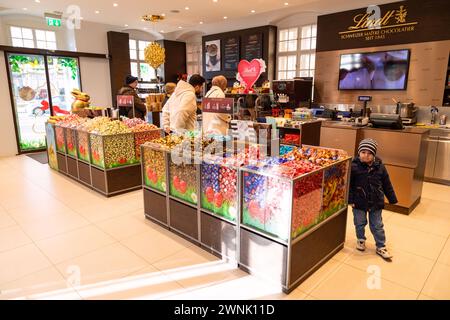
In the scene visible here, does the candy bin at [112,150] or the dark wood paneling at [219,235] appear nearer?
the dark wood paneling at [219,235]

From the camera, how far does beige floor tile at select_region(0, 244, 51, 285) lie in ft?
9.22

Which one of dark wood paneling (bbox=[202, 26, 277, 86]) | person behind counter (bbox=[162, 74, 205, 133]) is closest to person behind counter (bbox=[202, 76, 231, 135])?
person behind counter (bbox=[162, 74, 205, 133])

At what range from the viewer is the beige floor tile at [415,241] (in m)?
3.17

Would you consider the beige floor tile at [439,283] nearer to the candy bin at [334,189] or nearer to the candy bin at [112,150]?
the candy bin at [334,189]

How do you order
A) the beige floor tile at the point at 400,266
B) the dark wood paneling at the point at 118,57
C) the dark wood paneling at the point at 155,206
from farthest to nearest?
the dark wood paneling at the point at 118,57 → the dark wood paneling at the point at 155,206 → the beige floor tile at the point at 400,266

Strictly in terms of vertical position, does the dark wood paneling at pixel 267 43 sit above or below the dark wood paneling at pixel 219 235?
above

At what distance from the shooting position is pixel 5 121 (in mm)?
7859

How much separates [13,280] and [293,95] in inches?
225

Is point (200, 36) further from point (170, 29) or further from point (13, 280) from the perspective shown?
point (13, 280)

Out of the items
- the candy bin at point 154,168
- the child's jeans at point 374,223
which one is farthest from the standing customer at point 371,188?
the candy bin at point 154,168

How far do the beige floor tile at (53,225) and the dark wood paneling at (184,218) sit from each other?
1.20 m

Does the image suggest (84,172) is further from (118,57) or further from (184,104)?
(118,57)

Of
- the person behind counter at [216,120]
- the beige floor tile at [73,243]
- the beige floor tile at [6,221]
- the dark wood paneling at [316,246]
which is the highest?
the person behind counter at [216,120]

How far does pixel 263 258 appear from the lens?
2.65 m
